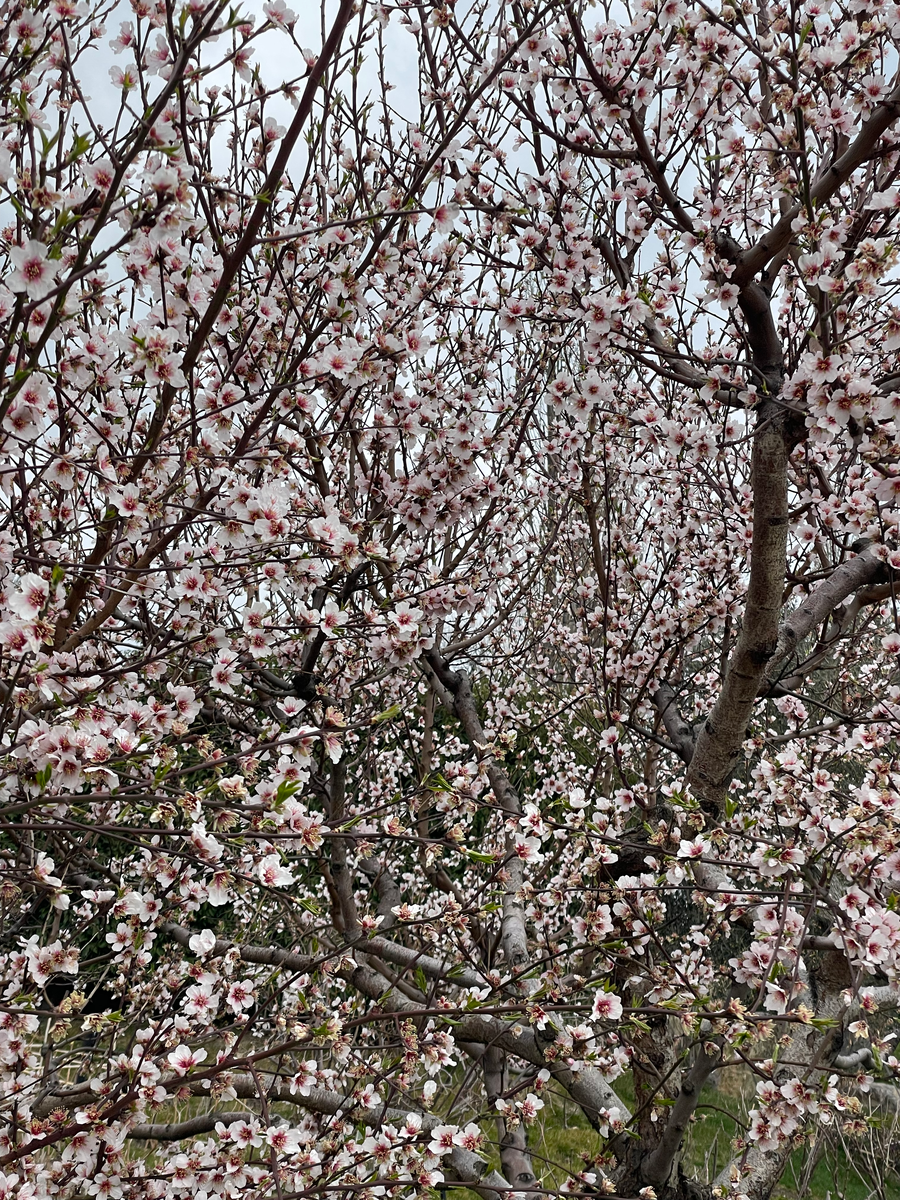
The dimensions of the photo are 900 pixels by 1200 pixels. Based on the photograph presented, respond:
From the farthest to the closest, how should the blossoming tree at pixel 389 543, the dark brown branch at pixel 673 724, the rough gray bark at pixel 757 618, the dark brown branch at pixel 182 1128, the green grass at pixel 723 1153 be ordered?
the green grass at pixel 723 1153
the dark brown branch at pixel 673 724
the dark brown branch at pixel 182 1128
the rough gray bark at pixel 757 618
the blossoming tree at pixel 389 543

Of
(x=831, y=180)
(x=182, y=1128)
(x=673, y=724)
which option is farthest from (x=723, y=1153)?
(x=831, y=180)

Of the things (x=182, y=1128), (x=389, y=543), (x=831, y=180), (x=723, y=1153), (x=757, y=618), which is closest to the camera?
(x=831, y=180)

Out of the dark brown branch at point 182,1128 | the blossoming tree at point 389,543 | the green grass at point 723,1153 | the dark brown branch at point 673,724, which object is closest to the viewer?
the blossoming tree at point 389,543

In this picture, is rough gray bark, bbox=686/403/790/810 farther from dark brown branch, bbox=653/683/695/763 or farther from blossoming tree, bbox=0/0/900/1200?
dark brown branch, bbox=653/683/695/763

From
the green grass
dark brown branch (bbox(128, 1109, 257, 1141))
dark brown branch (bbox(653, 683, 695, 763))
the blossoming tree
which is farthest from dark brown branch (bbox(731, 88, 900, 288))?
the green grass

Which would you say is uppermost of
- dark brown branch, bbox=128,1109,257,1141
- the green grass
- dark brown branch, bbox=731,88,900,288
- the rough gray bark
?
dark brown branch, bbox=731,88,900,288

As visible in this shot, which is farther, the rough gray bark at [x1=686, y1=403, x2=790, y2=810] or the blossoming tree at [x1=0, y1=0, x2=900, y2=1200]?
the rough gray bark at [x1=686, y1=403, x2=790, y2=810]

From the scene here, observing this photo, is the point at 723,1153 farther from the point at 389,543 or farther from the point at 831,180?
the point at 831,180

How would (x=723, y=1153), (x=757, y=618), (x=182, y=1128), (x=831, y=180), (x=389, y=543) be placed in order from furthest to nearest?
(x=723, y=1153)
(x=389, y=543)
(x=182, y=1128)
(x=757, y=618)
(x=831, y=180)

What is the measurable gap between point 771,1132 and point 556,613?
4802 mm

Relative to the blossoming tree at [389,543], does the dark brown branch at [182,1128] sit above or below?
below

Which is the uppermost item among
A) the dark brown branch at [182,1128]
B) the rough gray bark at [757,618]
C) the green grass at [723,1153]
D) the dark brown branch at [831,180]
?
the dark brown branch at [831,180]

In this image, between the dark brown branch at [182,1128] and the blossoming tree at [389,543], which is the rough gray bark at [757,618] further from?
the dark brown branch at [182,1128]

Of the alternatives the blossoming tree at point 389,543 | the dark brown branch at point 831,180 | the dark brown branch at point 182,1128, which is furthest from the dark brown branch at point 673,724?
the dark brown branch at point 182,1128
